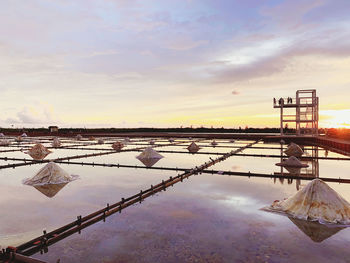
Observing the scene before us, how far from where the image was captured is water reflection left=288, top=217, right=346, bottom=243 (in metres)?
4.98

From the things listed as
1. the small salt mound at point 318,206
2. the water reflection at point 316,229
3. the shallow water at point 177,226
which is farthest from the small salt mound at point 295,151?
the water reflection at point 316,229

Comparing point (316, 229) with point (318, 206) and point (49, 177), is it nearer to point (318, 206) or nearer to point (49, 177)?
point (318, 206)

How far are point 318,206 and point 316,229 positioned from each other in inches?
31.9

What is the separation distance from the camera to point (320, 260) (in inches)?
162

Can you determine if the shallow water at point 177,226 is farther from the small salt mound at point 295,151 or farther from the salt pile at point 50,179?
the small salt mound at point 295,151

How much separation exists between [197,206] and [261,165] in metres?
8.22

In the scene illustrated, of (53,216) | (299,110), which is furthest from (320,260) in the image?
(299,110)

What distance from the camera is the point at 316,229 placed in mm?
5344

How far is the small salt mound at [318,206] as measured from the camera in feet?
19.0

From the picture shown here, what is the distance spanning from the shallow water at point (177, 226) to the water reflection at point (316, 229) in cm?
2

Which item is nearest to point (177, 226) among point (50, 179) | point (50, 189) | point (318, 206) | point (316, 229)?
point (316, 229)

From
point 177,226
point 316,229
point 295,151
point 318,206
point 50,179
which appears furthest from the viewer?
point 295,151

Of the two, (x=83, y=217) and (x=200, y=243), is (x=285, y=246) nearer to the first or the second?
(x=200, y=243)

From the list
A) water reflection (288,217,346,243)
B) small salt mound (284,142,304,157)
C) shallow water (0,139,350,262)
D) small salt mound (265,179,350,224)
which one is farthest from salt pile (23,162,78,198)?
small salt mound (284,142,304,157)
